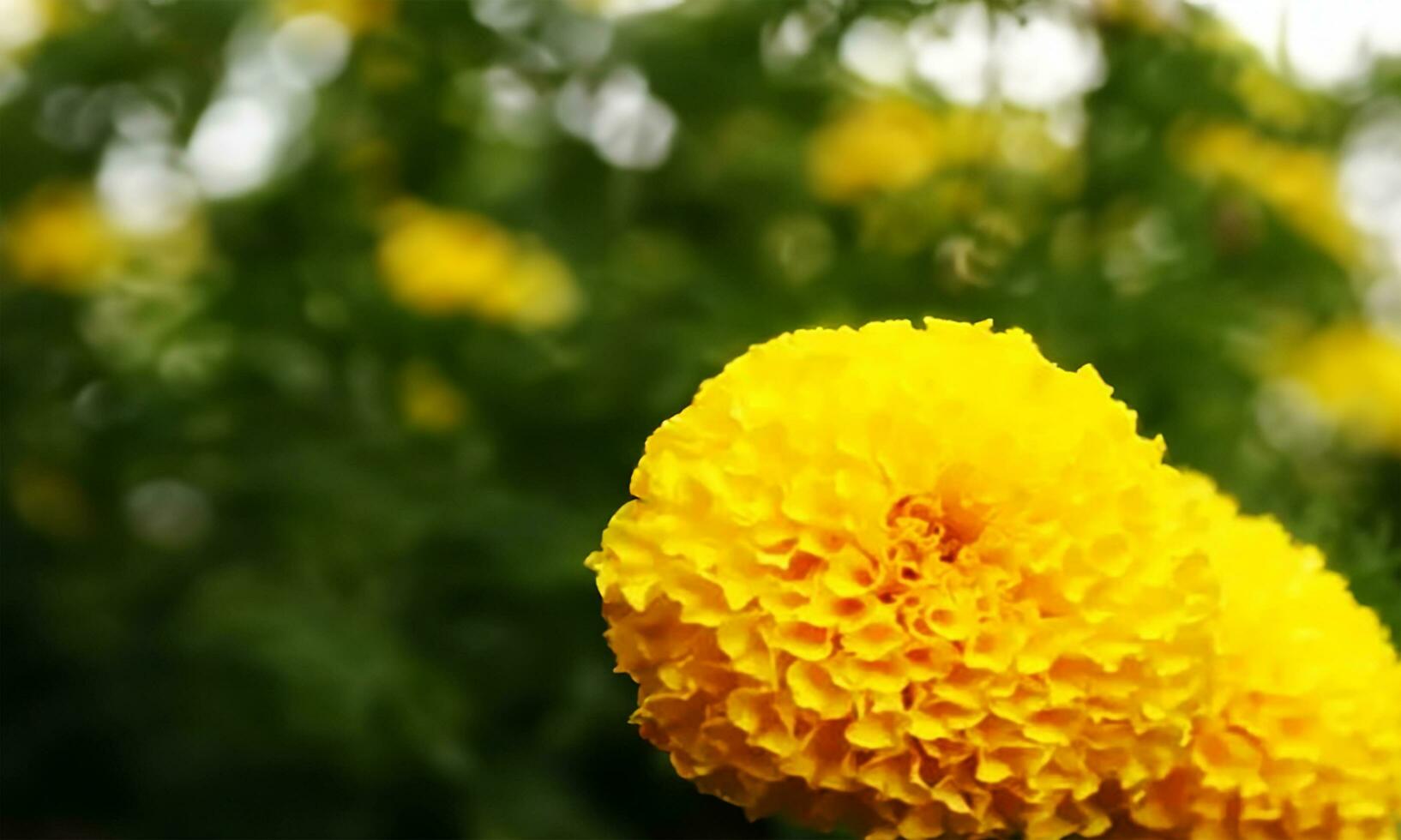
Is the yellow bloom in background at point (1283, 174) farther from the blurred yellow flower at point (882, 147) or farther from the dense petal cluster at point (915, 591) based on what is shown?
the dense petal cluster at point (915, 591)

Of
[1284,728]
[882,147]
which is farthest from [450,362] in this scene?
[1284,728]

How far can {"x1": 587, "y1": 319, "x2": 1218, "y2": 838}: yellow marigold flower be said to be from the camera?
1.07 metres

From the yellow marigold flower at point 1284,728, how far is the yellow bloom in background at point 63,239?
10.2 ft

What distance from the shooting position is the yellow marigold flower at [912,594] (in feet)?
3.51

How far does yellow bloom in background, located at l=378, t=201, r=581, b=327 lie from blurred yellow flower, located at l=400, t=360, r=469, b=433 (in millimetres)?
135

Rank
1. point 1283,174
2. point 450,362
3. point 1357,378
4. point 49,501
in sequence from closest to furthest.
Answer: point 1283,174 → point 450,362 → point 1357,378 → point 49,501

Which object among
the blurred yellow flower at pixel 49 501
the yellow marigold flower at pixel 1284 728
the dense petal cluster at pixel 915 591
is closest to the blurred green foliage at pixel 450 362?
the blurred yellow flower at pixel 49 501

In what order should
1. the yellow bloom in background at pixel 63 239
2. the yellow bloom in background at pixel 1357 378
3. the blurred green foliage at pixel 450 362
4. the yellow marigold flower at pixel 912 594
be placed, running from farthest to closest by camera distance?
1. the yellow bloom in background at pixel 63 239
2. the yellow bloom in background at pixel 1357 378
3. the blurred green foliage at pixel 450 362
4. the yellow marigold flower at pixel 912 594

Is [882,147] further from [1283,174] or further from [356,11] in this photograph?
[356,11]

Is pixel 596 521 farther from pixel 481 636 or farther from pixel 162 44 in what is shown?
pixel 162 44

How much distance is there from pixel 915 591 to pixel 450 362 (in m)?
2.12

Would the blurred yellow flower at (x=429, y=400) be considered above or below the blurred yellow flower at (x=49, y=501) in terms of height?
above

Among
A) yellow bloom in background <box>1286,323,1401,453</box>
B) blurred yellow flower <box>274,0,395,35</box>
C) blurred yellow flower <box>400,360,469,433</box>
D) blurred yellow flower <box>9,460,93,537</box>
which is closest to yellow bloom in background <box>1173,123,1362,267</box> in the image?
yellow bloom in background <box>1286,323,1401,453</box>

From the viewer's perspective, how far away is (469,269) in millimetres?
3379
